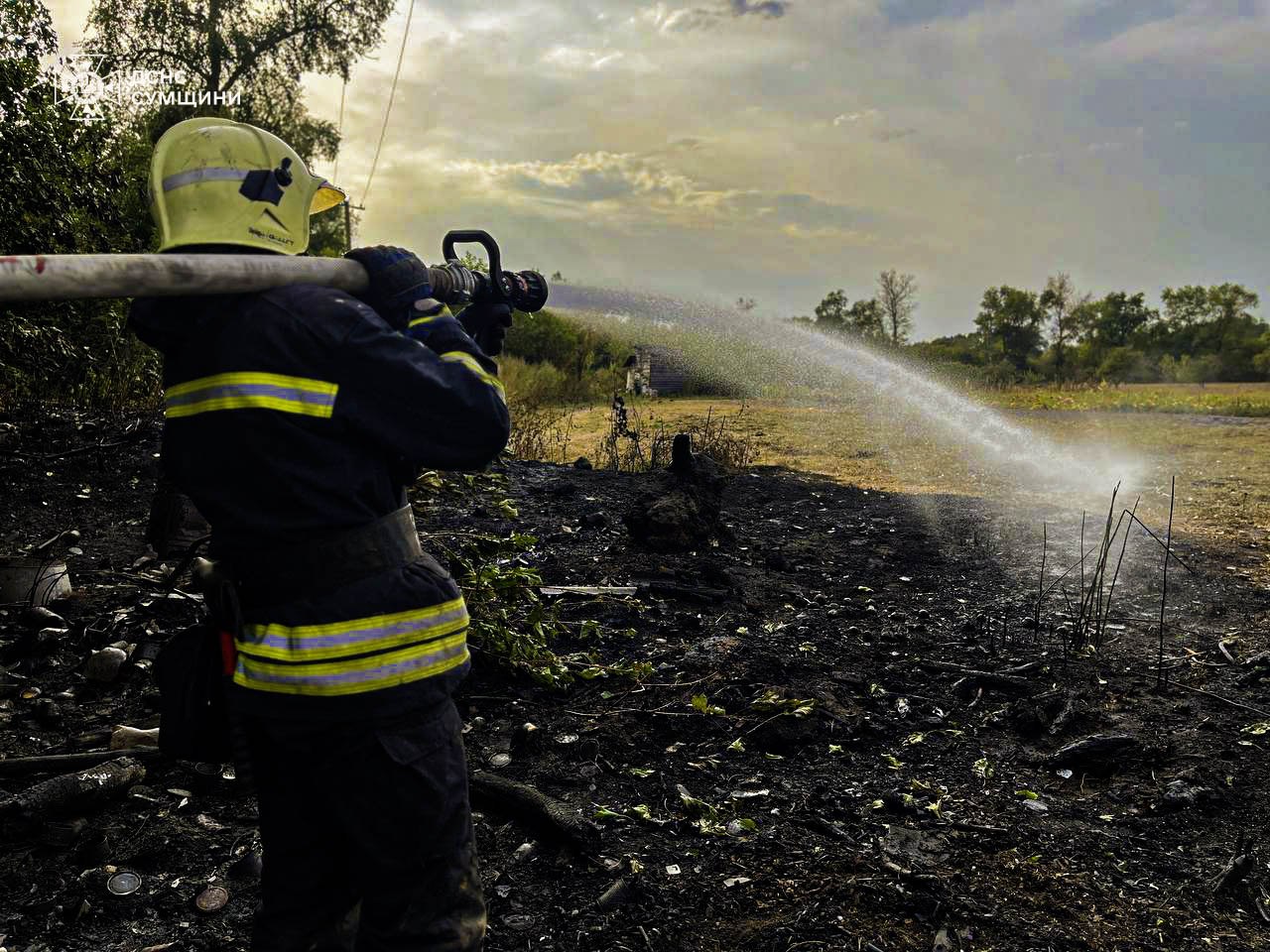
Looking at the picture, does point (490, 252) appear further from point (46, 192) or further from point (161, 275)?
point (46, 192)

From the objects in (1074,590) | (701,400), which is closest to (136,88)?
(701,400)

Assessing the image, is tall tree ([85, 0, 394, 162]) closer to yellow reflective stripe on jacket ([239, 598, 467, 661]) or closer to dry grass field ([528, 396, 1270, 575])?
dry grass field ([528, 396, 1270, 575])

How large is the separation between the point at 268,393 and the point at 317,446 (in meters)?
0.14

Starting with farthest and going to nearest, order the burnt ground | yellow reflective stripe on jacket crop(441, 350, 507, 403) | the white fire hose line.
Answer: the burnt ground → yellow reflective stripe on jacket crop(441, 350, 507, 403) → the white fire hose line

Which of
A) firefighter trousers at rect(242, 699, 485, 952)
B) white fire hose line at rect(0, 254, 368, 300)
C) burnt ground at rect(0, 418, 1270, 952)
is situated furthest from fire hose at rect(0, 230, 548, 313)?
burnt ground at rect(0, 418, 1270, 952)

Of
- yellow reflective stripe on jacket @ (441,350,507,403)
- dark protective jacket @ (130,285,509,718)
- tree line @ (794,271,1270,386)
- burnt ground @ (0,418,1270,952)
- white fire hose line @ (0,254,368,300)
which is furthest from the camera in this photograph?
tree line @ (794,271,1270,386)

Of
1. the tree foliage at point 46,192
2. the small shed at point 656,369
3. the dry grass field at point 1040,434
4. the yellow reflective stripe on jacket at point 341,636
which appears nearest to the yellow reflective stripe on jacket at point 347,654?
the yellow reflective stripe on jacket at point 341,636

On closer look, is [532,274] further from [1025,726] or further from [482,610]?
[1025,726]

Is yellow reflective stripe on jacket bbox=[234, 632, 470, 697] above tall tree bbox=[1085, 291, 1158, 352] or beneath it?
beneath

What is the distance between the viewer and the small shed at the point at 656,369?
20094 mm

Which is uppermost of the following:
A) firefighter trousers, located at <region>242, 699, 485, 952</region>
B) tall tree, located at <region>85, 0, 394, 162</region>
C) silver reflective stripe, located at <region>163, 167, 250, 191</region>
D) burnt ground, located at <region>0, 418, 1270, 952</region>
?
tall tree, located at <region>85, 0, 394, 162</region>

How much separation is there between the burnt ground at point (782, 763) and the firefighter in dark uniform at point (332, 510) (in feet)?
3.47

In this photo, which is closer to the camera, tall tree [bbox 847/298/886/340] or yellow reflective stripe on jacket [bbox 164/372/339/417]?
yellow reflective stripe on jacket [bbox 164/372/339/417]

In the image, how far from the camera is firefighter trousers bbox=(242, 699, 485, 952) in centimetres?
186
